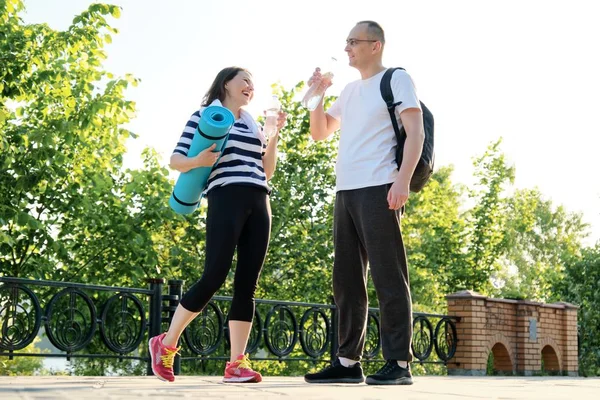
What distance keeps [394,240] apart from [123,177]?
13112mm

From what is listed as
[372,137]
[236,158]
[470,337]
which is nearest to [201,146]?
[236,158]

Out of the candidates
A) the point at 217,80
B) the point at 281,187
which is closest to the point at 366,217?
the point at 217,80

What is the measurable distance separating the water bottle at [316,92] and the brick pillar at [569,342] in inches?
383

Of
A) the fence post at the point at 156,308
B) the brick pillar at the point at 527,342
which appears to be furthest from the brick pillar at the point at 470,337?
the fence post at the point at 156,308

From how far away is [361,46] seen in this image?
16.5 feet

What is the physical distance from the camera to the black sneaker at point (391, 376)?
15.9 feet

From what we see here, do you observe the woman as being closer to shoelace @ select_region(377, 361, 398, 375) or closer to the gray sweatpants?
the gray sweatpants

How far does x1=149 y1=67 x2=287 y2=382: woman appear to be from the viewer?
15.4 feet

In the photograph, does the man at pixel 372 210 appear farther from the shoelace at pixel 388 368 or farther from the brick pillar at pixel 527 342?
the brick pillar at pixel 527 342

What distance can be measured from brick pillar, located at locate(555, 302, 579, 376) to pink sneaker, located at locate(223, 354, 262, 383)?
32.3 feet

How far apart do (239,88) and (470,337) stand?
7424 mm

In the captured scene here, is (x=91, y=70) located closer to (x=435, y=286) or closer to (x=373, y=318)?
(x=373, y=318)

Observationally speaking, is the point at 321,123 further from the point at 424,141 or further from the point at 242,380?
the point at 242,380

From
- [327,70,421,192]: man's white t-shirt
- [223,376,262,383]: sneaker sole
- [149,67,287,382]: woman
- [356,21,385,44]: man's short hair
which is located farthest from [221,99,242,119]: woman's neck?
[223,376,262,383]: sneaker sole
